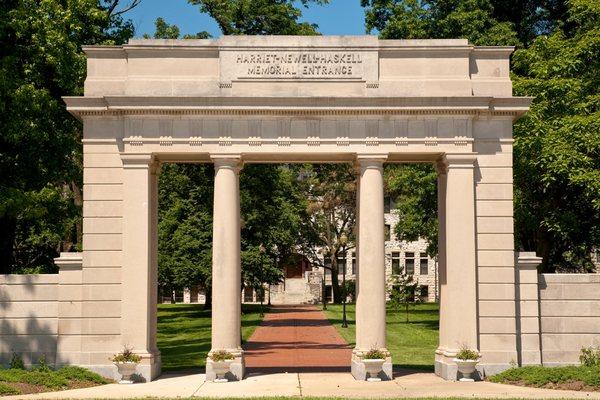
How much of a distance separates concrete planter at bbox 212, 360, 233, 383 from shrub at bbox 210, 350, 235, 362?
0.34ft

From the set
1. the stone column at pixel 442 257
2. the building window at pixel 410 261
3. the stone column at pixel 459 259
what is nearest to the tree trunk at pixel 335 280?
the building window at pixel 410 261

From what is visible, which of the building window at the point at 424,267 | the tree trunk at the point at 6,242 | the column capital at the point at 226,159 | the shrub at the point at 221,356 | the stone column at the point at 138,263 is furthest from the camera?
the building window at the point at 424,267

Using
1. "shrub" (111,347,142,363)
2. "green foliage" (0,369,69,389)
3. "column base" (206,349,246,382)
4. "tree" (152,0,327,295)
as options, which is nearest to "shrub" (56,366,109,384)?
"green foliage" (0,369,69,389)

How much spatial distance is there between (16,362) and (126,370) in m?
4.03

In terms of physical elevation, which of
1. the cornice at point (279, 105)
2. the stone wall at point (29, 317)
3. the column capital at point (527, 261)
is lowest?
the stone wall at point (29, 317)

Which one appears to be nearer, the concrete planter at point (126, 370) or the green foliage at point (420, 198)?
the concrete planter at point (126, 370)

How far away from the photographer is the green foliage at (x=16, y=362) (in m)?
27.3

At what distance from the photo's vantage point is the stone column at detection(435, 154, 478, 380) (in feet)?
89.6

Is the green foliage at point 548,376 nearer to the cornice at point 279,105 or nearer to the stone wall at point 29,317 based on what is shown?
the cornice at point 279,105

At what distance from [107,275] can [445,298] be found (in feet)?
38.2

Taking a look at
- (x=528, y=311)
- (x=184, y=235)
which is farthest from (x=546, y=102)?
(x=184, y=235)

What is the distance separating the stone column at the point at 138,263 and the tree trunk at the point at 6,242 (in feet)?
38.4

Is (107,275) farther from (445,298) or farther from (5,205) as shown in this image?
(445,298)

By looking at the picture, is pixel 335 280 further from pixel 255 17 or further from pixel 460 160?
pixel 460 160
